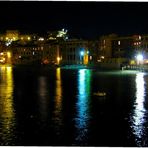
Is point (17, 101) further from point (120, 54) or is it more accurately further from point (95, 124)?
point (120, 54)

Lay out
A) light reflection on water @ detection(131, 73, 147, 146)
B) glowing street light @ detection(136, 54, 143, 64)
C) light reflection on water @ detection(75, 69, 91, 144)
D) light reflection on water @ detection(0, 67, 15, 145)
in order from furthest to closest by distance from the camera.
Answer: glowing street light @ detection(136, 54, 143, 64) < light reflection on water @ detection(75, 69, 91, 144) < light reflection on water @ detection(131, 73, 147, 146) < light reflection on water @ detection(0, 67, 15, 145)

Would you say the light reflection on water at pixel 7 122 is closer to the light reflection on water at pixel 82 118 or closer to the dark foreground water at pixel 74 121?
the dark foreground water at pixel 74 121

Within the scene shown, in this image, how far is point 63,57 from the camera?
130 meters

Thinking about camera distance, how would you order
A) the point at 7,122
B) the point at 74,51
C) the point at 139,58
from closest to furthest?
the point at 7,122 < the point at 139,58 < the point at 74,51

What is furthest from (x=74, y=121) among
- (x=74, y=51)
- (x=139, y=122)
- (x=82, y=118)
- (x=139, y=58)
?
(x=74, y=51)

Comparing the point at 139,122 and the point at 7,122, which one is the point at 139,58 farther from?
the point at 7,122

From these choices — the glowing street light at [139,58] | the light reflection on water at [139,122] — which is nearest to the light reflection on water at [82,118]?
the light reflection on water at [139,122]

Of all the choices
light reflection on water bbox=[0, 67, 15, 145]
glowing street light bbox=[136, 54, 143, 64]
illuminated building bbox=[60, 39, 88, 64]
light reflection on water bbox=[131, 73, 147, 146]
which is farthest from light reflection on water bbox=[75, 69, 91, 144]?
illuminated building bbox=[60, 39, 88, 64]

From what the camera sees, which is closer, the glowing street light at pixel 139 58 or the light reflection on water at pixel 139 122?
the light reflection on water at pixel 139 122

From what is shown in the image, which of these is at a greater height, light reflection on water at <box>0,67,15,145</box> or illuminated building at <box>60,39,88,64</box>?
illuminated building at <box>60,39,88,64</box>

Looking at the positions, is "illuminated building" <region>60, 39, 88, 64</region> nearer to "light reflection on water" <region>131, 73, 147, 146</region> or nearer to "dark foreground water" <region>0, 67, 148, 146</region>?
"dark foreground water" <region>0, 67, 148, 146</region>

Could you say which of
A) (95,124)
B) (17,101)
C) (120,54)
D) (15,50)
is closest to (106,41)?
(120,54)

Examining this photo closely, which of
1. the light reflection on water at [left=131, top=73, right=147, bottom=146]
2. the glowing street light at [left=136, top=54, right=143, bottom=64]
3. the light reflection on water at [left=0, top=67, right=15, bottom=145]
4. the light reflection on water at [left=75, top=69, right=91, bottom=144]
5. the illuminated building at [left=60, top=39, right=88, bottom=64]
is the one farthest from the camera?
the illuminated building at [left=60, top=39, right=88, bottom=64]

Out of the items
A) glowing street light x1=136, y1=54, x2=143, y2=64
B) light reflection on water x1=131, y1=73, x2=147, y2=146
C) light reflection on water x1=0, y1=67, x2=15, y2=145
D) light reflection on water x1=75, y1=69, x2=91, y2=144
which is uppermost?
glowing street light x1=136, y1=54, x2=143, y2=64
